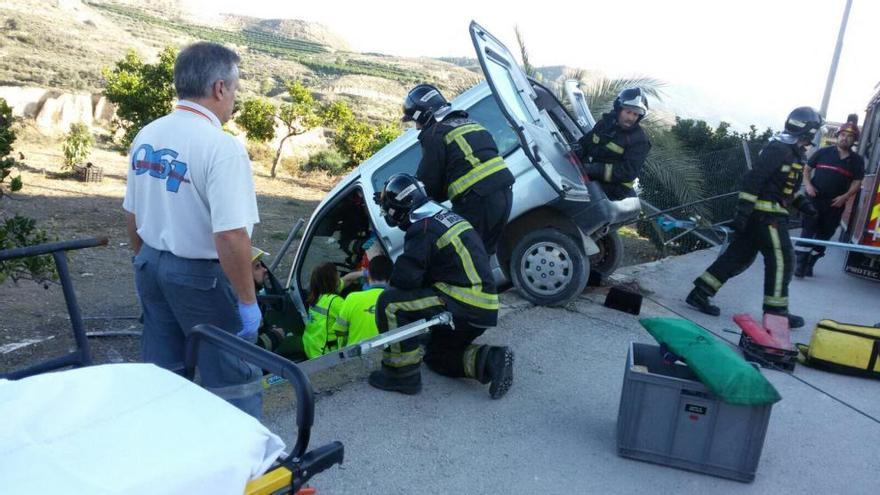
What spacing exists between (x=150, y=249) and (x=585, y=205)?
4.09 metres

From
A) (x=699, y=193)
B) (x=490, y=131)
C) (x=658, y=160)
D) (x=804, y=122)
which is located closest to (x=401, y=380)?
(x=490, y=131)

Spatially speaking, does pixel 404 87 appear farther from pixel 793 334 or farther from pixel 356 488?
pixel 356 488

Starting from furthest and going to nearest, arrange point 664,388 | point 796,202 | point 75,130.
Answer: point 75,130 < point 796,202 < point 664,388

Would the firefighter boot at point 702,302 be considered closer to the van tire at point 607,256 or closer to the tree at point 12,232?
the van tire at point 607,256

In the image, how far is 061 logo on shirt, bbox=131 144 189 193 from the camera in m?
2.76

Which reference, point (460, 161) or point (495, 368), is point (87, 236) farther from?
point (495, 368)

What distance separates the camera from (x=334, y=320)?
15.8 ft

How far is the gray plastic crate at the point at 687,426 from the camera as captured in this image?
3.64 metres

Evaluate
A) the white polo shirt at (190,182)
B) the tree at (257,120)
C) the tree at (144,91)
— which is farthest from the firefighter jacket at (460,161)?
the tree at (257,120)

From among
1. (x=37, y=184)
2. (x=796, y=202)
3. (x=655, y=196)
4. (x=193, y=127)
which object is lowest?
(x=37, y=184)

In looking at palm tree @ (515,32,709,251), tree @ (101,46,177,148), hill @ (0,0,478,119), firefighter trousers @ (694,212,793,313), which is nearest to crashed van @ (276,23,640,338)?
firefighter trousers @ (694,212,793,313)

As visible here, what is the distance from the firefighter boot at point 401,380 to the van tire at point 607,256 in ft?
11.6

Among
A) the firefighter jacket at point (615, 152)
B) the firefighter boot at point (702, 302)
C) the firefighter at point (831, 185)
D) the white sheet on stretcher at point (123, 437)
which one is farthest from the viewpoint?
the firefighter at point (831, 185)

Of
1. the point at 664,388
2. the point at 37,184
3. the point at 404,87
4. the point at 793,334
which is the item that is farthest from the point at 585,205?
the point at 404,87
